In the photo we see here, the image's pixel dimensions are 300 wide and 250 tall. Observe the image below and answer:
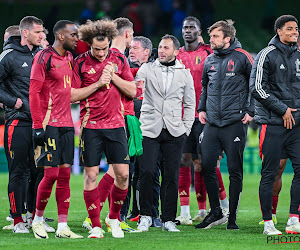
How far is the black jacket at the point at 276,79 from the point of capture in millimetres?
8117

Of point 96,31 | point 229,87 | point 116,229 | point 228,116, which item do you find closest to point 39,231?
point 116,229

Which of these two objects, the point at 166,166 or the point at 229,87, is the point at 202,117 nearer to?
the point at 229,87

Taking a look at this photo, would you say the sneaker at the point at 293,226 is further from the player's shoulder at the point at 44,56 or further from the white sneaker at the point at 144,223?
the player's shoulder at the point at 44,56

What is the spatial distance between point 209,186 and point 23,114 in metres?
2.52

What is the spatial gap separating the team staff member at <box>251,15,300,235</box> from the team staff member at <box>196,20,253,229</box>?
1.97ft

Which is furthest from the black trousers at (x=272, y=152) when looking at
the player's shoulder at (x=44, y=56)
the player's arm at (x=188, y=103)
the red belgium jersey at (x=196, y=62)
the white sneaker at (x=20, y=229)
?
the white sneaker at (x=20, y=229)

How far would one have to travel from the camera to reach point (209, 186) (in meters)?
9.05

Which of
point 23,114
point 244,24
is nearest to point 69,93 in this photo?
point 23,114

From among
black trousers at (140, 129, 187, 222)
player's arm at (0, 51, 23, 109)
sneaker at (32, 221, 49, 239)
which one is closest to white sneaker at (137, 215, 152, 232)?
black trousers at (140, 129, 187, 222)

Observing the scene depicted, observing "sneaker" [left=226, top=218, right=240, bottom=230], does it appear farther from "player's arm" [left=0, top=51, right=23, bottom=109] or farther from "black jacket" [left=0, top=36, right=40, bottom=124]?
"player's arm" [left=0, top=51, right=23, bottom=109]

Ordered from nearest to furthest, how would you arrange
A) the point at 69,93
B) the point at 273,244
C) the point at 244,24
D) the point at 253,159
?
1. the point at 273,244
2. the point at 69,93
3. the point at 253,159
4. the point at 244,24

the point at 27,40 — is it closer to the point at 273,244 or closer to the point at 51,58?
the point at 51,58

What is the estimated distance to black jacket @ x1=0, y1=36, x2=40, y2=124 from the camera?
28.2 feet

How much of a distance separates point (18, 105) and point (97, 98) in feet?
4.33
